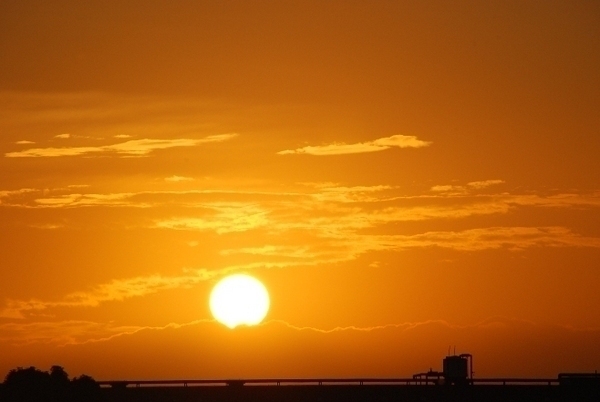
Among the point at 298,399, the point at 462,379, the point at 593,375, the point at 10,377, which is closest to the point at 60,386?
the point at 10,377

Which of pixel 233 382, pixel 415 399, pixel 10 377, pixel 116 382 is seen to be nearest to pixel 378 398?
pixel 415 399

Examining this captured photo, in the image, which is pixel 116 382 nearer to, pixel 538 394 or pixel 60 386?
pixel 60 386

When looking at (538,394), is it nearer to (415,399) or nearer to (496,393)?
(496,393)

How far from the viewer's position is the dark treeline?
294 feet

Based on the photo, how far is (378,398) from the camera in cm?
10362

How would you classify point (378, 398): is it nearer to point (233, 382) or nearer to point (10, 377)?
point (233, 382)

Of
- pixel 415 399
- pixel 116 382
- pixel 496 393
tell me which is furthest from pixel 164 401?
pixel 496 393

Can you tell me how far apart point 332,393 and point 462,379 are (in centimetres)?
1119

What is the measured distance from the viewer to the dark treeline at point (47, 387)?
89.5 m

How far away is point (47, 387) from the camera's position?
8956 centimetres

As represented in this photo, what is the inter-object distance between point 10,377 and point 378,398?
101 feet

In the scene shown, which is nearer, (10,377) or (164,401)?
(10,377)

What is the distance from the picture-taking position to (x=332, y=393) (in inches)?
4193

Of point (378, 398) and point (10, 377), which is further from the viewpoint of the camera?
point (378, 398)
